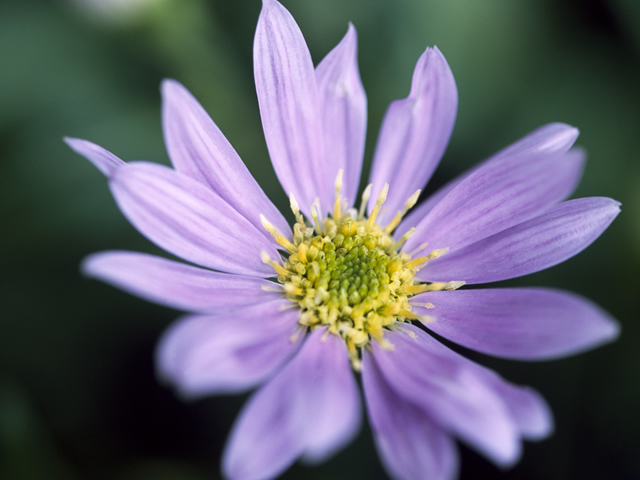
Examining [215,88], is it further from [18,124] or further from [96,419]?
[96,419]

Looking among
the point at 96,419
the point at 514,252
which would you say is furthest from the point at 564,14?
the point at 96,419

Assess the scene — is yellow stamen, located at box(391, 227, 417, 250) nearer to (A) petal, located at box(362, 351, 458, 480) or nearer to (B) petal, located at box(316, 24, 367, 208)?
(B) petal, located at box(316, 24, 367, 208)

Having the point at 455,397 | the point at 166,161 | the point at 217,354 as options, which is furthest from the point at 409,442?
the point at 166,161

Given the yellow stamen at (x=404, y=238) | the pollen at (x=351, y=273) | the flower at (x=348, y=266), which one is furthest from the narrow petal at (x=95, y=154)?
the yellow stamen at (x=404, y=238)

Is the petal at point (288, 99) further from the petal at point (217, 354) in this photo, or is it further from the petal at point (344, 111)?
the petal at point (217, 354)

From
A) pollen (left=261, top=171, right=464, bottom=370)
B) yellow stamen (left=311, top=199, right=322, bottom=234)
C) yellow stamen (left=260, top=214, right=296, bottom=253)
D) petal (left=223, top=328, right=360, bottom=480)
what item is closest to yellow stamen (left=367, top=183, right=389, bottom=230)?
pollen (left=261, top=171, right=464, bottom=370)
